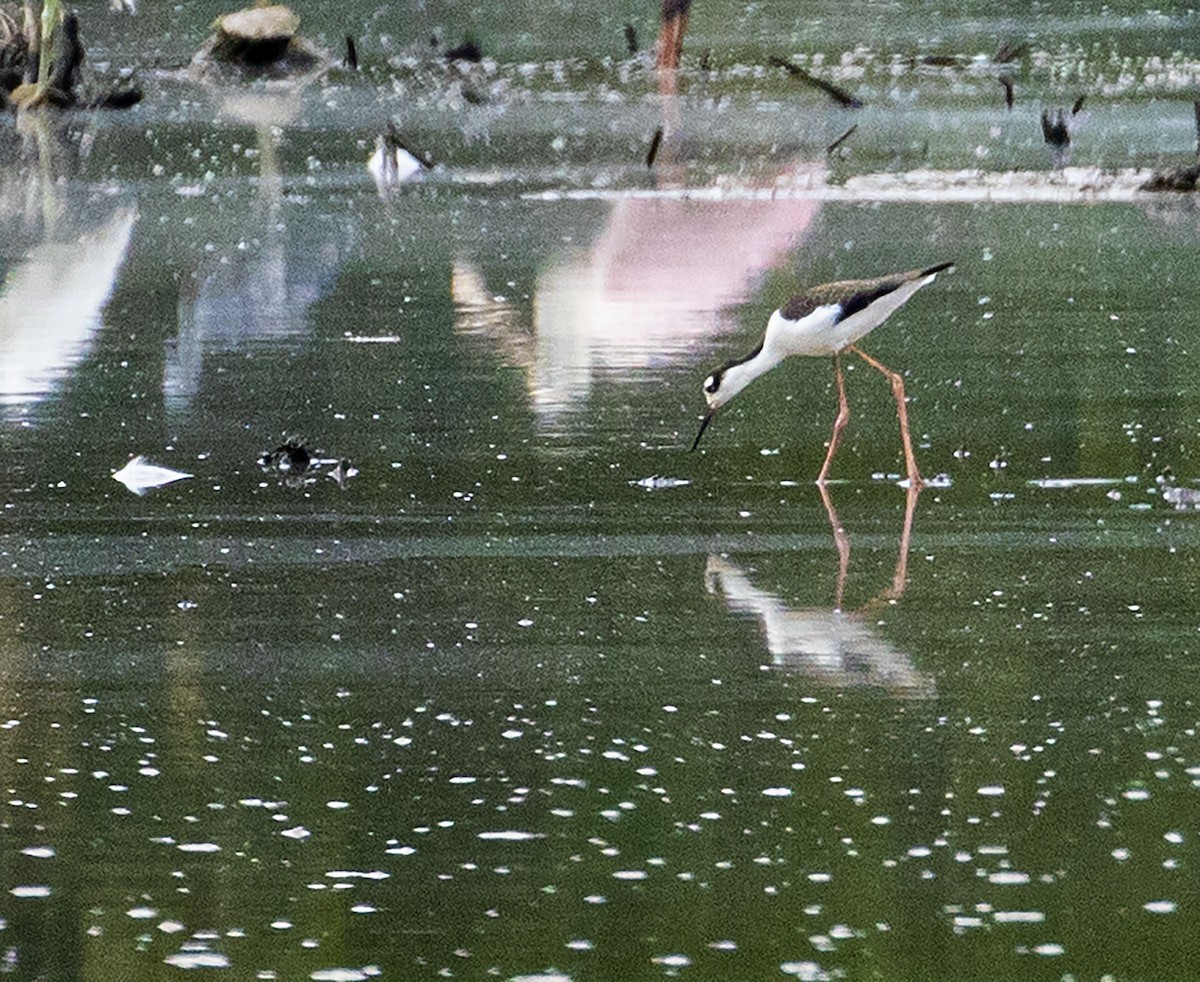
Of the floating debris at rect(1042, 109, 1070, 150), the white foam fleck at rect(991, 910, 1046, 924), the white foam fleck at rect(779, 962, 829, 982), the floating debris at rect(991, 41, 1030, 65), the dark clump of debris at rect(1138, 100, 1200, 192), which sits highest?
the white foam fleck at rect(779, 962, 829, 982)

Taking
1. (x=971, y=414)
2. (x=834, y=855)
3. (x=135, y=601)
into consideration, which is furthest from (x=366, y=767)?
(x=971, y=414)

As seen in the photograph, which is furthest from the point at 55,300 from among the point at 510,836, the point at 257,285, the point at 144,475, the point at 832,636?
the point at 510,836

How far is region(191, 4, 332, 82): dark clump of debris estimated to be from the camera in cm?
3022

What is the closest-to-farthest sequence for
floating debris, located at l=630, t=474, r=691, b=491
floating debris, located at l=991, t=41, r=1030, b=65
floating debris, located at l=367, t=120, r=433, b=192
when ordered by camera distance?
floating debris, located at l=630, t=474, r=691, b=491
floating debris, located at l=367, t=120, r=433, b=192
floating debris, located at l=991, t=41, r=1030, b=65

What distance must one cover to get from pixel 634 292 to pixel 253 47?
694 inches

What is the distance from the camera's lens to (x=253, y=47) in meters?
30.3

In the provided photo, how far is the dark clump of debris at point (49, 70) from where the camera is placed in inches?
985

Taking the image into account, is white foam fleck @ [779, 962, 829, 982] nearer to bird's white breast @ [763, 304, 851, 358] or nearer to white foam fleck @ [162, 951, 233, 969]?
white foam fleck @ [162, 951, 233, 969]

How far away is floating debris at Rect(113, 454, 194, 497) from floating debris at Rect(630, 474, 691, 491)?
1.56 meters

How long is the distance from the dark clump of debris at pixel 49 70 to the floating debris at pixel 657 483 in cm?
1615

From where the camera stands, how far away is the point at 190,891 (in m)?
5.25

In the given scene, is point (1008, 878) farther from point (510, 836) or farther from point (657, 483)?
point (657, 483)

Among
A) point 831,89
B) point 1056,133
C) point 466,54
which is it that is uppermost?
point 1056,133

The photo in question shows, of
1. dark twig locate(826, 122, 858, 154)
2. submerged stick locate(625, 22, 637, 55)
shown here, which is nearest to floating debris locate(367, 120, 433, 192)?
dark twig locate(826, 122, 858, 154)
